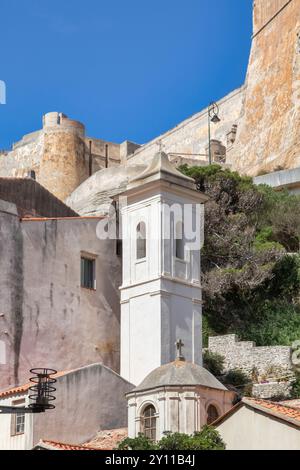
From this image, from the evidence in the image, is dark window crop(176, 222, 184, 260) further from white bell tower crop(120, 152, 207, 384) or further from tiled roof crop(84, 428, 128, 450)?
tiled roof crop(84, 428, 128, 450)

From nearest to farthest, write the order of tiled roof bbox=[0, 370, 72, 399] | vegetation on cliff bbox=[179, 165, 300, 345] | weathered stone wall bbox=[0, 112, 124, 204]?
1. tiled roof bbox=[0, 370, 72, 399]
2. vegetation on cliff bbox=[179, 165, 300, 345]
3. weathered stone wall bbox=[0, 112, 124, 204]

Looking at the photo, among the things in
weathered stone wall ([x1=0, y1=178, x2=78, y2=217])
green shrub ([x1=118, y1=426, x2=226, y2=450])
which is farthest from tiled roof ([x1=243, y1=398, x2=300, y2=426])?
weathered stone wall ([x1=0, y1=178, x2=78, y2=217])

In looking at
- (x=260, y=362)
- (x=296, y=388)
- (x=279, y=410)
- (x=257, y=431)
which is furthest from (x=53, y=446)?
(x=260, y=362)

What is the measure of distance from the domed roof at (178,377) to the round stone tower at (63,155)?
145ft

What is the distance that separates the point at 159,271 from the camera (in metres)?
35.7

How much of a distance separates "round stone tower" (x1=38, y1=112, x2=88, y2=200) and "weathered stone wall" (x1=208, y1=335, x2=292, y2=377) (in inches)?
1447

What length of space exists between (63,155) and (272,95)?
1841 centimetres

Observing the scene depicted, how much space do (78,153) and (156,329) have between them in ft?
141

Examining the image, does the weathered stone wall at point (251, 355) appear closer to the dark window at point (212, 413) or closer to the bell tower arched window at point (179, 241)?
the bell tower arched window at point (179, 241)

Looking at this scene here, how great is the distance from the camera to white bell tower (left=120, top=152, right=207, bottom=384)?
35.1 m

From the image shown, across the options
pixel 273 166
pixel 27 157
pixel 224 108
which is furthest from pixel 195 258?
pixel 27 157

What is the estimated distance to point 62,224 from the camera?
3741 centimetres

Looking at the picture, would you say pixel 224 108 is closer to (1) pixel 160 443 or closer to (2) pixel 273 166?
(2) pixel 273 166

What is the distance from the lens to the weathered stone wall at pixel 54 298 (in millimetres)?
35312
